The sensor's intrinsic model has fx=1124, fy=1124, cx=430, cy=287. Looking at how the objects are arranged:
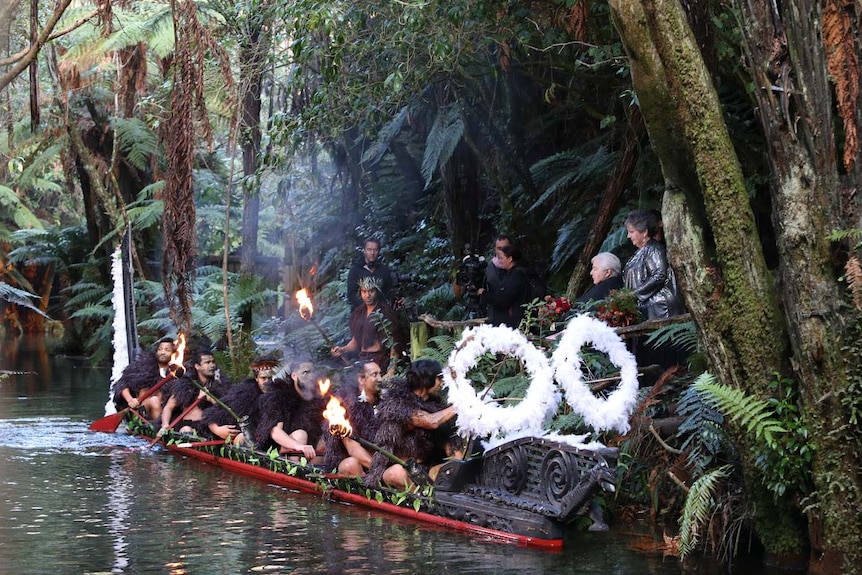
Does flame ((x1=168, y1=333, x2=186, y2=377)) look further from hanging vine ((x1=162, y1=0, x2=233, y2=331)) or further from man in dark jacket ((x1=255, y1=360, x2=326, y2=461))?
man in dark jacket ((x1=255, y1=360, x2=326, y2=461))

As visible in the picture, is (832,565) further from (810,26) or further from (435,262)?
(435,262)

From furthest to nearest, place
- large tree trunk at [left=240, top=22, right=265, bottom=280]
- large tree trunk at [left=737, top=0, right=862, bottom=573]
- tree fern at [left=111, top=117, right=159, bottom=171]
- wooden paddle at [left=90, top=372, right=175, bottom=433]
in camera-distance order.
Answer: tree fern at [left=111, top=117, right=159, bottom=171], large tree trunk at [left=240, top=22, right=265, bottom=280], wooden paddle at [left=90, top=372, right=175, bottom=433], large tree trunk at [left=737, top=0, right=862, bottom=573]

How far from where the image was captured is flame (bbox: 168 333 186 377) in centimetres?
1451

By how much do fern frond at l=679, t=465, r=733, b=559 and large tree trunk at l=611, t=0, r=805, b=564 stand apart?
0.30 metres

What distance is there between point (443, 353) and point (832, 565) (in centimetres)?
567

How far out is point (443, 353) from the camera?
12.3 meters

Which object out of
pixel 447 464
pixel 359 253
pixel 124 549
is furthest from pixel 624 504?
pixel 359 253

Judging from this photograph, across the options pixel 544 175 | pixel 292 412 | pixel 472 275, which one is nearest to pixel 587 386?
pixel 292 412

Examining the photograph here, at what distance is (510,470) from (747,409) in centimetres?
220

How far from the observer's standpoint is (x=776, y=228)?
26.0 ft

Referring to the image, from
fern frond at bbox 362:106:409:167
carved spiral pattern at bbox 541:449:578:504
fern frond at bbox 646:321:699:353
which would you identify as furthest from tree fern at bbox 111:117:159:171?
carved spiral pattern at bbox 541:449:578:504

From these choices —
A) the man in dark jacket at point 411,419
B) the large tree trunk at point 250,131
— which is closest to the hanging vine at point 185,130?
the large tree trunk at point 250,131

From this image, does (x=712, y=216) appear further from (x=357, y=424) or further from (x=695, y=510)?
(x=357, y=424)

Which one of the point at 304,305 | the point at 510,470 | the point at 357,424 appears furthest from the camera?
the point at 304,305
